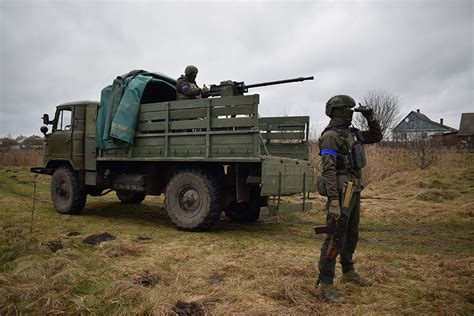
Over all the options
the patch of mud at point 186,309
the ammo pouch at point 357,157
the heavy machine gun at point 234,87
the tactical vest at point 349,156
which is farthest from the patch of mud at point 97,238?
the ammo pouch at point 357,157

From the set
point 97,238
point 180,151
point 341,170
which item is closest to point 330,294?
point 341,170

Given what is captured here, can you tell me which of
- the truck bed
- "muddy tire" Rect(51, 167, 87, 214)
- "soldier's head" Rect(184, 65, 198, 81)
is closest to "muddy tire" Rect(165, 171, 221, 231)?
the truck bed

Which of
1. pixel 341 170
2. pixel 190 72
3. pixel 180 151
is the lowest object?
pixel 341 170

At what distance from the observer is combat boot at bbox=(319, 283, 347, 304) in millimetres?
3314

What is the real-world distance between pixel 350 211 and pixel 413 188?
26.5 ft

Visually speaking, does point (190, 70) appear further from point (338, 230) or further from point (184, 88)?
point (338, 230)

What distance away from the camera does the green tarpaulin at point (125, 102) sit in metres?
6.96

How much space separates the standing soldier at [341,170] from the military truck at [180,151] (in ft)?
6.24

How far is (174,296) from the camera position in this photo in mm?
3168

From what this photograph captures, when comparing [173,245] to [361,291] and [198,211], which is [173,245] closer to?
[198,211]

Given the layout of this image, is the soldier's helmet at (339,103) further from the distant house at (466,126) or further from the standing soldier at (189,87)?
the distant house at (466,126)

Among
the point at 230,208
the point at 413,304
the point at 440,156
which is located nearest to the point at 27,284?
the point at 413,304

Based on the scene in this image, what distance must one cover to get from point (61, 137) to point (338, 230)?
7.11 metres

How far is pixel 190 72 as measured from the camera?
7453 mm
